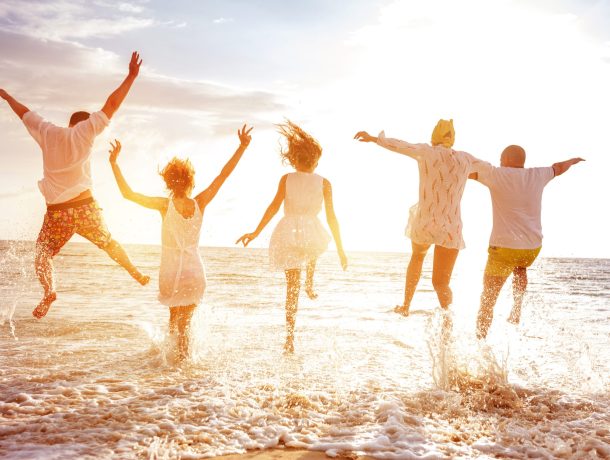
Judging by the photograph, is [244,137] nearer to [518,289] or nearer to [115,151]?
[115,151]

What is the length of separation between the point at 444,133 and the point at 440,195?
69cm

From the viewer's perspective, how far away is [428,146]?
602 centimetres

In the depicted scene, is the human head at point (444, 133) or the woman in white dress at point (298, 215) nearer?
the human head at point (444, 133)

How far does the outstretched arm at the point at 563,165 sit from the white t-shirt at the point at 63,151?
17.0 ft

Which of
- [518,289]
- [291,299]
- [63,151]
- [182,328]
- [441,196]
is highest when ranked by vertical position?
[63,151]

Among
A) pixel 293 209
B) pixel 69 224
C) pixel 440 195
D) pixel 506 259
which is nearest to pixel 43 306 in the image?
pixel 69 224

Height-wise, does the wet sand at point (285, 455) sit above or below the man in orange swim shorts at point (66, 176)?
below

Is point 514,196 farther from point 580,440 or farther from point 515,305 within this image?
point 580,440

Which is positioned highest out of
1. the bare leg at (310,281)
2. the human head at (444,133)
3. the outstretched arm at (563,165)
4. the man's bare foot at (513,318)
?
the human head at (444,133)

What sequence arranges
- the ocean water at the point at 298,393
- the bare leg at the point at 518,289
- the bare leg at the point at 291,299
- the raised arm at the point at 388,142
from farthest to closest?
the bare leg at the point at 291,299
the bare leg at the point at 518,289
the raised arm at the point at 388,142
the ocean water at the point at 298,393

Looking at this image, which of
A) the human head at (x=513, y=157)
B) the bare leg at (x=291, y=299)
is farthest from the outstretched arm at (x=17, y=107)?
the human head at (x=513, y=157)

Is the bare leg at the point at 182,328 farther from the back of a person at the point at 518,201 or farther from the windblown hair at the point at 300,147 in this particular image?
the back of a person at the point at 518,201

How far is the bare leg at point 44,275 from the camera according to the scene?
631 cm

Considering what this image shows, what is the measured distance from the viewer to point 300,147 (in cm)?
667
